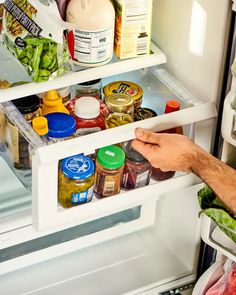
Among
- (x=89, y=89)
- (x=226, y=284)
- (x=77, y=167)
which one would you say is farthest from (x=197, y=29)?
(x=226, y=284)

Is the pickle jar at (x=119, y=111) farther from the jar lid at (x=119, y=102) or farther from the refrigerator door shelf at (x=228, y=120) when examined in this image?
the refrigerator door shelf at (x=228, y=120)

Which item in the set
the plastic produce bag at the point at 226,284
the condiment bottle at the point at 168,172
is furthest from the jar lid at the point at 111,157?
the plastic produce bag at the point at 226,284

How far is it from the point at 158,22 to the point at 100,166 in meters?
0.42

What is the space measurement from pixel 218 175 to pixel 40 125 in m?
0.39

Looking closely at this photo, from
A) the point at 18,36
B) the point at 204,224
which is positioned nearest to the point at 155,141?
the point at 204,224

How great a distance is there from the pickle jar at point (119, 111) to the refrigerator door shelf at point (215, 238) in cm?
30

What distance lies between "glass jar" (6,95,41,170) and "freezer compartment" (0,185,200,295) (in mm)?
356

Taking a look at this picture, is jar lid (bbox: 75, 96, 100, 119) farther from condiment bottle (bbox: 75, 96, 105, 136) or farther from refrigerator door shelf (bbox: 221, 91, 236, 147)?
refrigerator door shelf (bbox: 221, 91, 236, 147)

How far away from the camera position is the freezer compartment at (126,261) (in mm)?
2031

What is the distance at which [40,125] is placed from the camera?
162cm

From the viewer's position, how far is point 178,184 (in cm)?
180

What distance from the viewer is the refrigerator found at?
64.8 inches

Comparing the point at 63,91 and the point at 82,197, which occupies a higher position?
the point at 63,91

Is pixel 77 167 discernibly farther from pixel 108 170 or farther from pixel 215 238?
pixel 215 238
